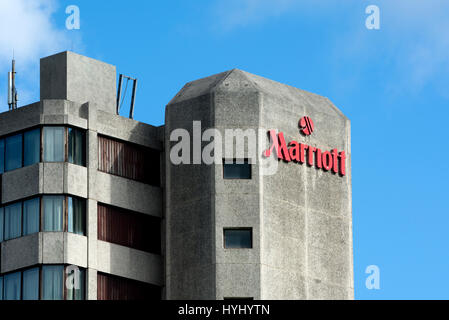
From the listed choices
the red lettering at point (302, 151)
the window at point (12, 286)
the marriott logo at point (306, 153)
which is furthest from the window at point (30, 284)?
the red lettering at point (302, 151)

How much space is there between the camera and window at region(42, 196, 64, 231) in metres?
81.1

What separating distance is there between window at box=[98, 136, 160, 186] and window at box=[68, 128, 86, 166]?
3.60 ft

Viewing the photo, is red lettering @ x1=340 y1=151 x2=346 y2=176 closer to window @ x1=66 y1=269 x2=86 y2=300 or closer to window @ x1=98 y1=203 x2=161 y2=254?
window @ x1=98 y1=203 x2=161 y2=254

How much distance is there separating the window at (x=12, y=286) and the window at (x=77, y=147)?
6.94m

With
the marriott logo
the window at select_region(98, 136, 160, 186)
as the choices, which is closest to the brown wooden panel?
the window at select_region(98, 136, 160, 186)

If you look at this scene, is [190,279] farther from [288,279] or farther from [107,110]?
[107,110]

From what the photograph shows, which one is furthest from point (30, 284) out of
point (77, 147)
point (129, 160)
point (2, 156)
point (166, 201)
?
point (129, 160)

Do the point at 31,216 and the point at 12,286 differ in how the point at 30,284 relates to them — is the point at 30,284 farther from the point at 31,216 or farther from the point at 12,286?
the point at 31,216

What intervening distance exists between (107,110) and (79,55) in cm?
356

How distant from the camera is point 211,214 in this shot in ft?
268

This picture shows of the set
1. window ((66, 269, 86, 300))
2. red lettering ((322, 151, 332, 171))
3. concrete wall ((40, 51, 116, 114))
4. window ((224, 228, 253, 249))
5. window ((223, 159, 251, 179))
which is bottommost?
window ((66, 269, 86, 300))

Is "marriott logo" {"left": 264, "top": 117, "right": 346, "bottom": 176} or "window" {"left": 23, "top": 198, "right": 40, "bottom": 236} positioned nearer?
"window" {"left": 23, "top": 198, "right": 40, "bottom": 236}

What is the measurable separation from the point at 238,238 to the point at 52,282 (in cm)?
1021

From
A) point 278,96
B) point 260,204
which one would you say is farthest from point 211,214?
point 278,96
